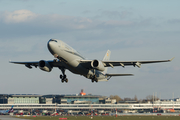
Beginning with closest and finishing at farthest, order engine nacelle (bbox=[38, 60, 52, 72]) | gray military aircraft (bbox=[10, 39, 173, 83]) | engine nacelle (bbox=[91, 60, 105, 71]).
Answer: gray military aircraft (bbox=[10, 39, 173, 83]), engine nacelle (bbox=[91, 60, 105, 71]), engine nacelle (bbox=[38, 60, 52, 72])

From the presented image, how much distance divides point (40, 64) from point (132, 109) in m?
125

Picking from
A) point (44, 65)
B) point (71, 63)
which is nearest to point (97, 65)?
point (71, 63)

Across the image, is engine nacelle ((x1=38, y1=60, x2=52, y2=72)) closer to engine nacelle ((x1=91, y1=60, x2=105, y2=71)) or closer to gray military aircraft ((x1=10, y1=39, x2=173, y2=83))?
gray military aircraft ((x1=10, y1=39, x2=173, y2=83))

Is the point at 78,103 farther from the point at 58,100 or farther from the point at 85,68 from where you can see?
the point at 85,68

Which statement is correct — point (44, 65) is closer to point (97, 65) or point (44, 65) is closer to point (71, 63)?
point (71, 63)

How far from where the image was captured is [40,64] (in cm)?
5300

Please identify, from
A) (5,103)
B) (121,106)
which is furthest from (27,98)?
(121,106)

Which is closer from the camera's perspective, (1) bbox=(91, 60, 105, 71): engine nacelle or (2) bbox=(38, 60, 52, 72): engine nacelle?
(1) bbox=(91, 60, 105, 71): engine nacelle

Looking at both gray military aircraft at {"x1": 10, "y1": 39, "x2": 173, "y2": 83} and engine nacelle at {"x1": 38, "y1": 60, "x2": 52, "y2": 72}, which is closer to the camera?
gray military aircraft at {"x1": 10, "y1": 39, "x2": 173, "y2": 83}

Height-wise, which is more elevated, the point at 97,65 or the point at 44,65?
the point at 44,65

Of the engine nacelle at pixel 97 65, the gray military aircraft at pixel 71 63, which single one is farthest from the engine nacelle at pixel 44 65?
the engine nacelle at pixel 97 65

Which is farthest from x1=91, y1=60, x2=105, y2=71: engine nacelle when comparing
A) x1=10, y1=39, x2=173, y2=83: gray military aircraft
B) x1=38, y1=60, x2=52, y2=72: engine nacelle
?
x1=38, y1=60, x2=52, y2=72: engine nacelle

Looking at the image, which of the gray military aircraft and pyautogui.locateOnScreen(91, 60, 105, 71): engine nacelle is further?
pyautogui.locateOnScreen(91, 60, 105, 71): engine nacelle

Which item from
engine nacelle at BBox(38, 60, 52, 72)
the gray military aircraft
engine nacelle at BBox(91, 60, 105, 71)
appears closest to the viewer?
the gray military aircraft
